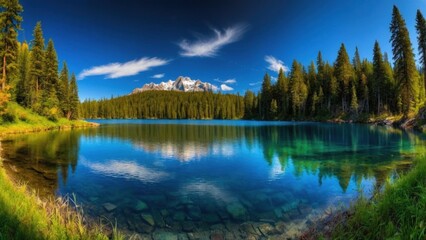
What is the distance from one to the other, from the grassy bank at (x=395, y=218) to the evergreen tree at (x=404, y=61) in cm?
5394

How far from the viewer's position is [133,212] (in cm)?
1090

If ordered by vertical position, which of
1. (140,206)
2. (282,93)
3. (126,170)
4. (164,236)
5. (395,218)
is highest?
(282,93)

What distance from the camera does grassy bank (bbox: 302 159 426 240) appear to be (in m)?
5.05

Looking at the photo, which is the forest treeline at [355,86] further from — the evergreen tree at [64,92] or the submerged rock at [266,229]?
the evergreen tree at [64,92]

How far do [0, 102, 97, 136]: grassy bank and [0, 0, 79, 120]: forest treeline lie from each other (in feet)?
6.71

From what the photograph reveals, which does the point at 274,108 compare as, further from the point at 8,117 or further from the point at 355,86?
the point at 8,117

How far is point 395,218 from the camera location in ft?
18.7

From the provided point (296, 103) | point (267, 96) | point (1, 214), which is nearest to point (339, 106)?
point (296, 103)

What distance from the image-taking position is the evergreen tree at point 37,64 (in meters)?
56.6

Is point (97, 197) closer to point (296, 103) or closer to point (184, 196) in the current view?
point (184, 196)

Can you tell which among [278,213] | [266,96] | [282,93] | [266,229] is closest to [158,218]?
[266,229]

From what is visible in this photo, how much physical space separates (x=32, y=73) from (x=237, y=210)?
6245 centimetres

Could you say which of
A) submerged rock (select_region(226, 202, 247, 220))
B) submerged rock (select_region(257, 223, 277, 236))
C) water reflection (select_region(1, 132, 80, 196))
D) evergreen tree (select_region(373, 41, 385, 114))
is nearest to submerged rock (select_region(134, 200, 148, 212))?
submerged rock (select_region(226, 202, 247, 220))

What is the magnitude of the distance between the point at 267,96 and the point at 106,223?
396ft
